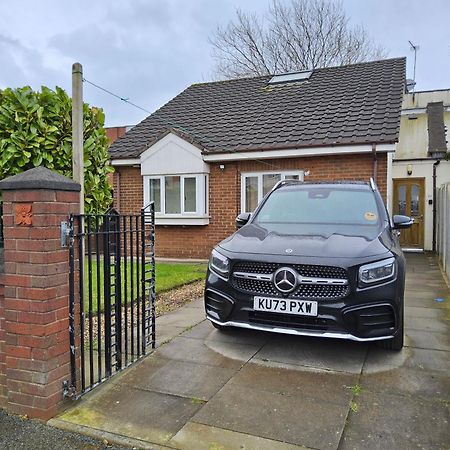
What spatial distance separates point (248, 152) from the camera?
10.8 metres

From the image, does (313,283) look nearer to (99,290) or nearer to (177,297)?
(99,290)

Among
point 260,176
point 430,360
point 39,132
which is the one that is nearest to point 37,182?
point 39,132

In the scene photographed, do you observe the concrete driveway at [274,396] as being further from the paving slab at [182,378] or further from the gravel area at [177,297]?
the gravel area at [177,297]

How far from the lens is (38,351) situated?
2.88 meters

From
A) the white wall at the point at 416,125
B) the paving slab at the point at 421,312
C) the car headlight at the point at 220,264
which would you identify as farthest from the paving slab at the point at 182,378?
the white wall at the point at 416,125

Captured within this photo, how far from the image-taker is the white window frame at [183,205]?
1127 centimetres

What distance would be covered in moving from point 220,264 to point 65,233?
5.28ft

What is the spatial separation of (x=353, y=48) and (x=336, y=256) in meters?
24.6

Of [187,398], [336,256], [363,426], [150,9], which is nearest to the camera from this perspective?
[363,426]

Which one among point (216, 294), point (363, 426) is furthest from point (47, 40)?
point (363, 426)

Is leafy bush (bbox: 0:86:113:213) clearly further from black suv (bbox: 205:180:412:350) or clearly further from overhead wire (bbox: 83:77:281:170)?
Answer: black suv (bbox: 205:180:412:350)

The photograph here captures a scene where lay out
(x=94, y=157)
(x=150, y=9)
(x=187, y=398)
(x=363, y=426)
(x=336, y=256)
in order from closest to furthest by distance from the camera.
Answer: (x=363, y=426) < (x=187, y=398) < (x=336, y=256) < (x=94, y=157) < (x=150, y=9)

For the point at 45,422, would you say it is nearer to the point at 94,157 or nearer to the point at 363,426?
the point at 363,426

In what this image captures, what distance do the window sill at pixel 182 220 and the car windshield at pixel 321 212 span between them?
5.70 metres
